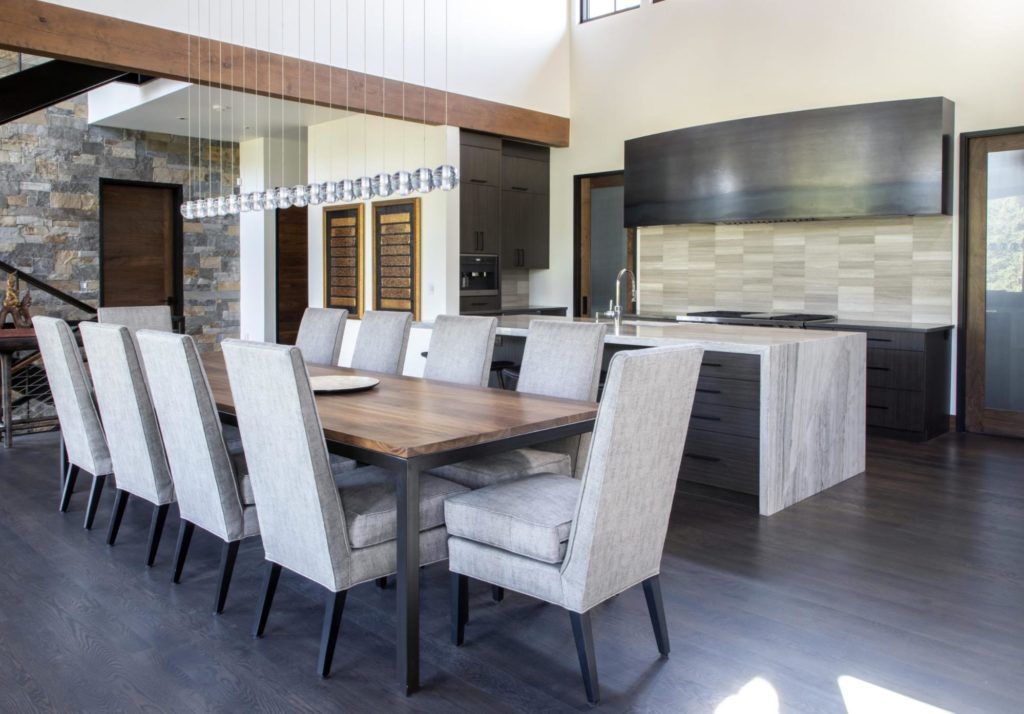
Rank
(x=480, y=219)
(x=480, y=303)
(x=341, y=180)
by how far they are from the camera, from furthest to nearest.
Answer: (x=480, y=303) → (x=480, y=219) → (x=341, y=180)

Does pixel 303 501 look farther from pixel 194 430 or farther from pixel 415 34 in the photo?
pixel 415 34

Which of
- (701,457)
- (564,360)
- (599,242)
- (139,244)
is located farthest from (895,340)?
(139,244)

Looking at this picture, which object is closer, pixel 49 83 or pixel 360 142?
pixel 49 83

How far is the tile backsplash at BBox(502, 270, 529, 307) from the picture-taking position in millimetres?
8367

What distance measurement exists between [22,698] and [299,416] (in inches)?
40.6

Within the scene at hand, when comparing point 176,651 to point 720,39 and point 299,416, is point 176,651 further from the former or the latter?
point 720,39

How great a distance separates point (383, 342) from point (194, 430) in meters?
1.64

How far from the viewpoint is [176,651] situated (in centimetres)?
244

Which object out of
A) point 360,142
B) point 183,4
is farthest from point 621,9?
point 183,4

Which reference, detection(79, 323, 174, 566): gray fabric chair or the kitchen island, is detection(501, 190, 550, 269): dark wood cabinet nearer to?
the kitchen island

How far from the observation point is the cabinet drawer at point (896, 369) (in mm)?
5352

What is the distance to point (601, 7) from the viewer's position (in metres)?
7.87

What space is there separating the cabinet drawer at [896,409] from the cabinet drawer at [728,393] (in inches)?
79.5

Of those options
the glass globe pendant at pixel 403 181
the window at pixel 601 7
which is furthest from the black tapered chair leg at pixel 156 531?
the window at pixel 601 7
